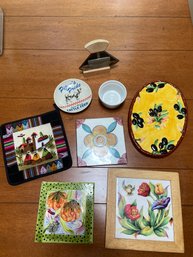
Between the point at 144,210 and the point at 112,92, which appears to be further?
the point at 112,92

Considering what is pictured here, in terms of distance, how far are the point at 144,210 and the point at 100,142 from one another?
0.24 metres

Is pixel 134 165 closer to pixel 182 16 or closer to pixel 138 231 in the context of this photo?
pixel 138 231

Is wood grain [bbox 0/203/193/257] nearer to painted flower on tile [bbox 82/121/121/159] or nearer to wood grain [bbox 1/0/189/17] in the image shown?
painted flower on tile [bbox 82/121/121/159]

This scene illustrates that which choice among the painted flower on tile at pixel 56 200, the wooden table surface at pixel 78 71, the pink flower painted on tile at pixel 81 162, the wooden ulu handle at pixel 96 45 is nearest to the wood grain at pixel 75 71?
the wooden table surface at pixel 78 71

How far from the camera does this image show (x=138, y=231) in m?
0.70

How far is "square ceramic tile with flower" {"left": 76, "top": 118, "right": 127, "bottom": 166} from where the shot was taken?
77 cm

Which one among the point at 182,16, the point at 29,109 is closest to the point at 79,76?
the point at 29,109

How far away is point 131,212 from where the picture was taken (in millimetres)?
717

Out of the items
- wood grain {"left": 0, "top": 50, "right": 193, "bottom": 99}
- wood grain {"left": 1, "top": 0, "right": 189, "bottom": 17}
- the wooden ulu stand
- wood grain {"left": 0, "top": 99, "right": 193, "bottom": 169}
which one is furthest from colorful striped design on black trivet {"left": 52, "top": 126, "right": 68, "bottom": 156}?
wood grain {"left": 1, "top": 0, "right": 189, "bottom": 17}

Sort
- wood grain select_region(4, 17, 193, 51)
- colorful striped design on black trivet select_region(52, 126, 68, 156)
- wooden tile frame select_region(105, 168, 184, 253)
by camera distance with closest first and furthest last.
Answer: wooden tile frame select_region(105, 168, 184, 253)
colorful striped design on black trivet select_region(52, 126, 68, 156)
wood grain select_region(4, 17, 193, 51)

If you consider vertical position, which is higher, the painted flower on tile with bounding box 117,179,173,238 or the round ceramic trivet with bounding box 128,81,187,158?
the round ceramic trivet with bounding box 128,81,187,158

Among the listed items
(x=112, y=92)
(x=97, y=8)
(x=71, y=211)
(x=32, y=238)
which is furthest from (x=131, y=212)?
(x=97, y=8)

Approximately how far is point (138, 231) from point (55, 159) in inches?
12.7

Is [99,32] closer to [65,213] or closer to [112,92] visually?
[112,92]
